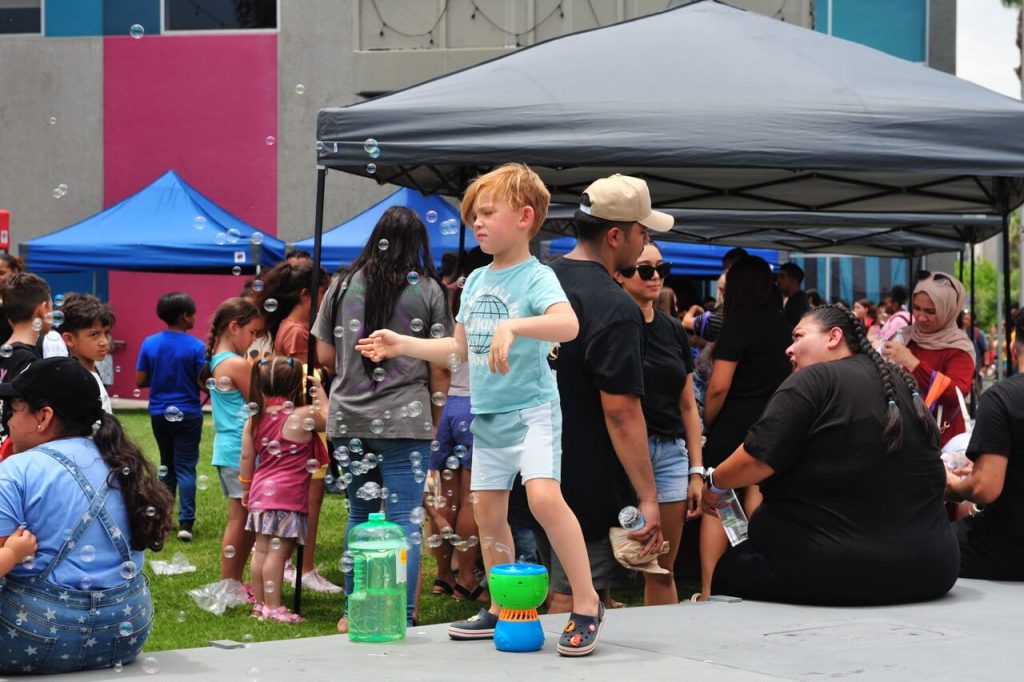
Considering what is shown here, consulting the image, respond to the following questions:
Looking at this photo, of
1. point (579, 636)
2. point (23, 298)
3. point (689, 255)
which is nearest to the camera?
point (579, 636)

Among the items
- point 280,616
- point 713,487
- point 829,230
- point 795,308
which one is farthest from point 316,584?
point 829,230

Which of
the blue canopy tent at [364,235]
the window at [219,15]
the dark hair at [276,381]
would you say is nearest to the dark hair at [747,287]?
the dark hair at [276,381]

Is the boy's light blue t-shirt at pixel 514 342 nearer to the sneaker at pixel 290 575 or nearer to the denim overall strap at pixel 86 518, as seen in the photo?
the denim overall strap at pixel 86 518

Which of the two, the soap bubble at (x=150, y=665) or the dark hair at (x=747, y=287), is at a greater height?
the dark hair at (x=747, y=287)

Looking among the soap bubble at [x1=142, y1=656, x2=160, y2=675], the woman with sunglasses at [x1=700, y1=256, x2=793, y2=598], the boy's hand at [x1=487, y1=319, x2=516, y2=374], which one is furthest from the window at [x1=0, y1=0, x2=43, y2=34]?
the boy's hand at [x1=487, y1=319, x2=516, y2=374]

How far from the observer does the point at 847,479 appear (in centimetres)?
485

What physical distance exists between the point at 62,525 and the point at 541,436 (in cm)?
143

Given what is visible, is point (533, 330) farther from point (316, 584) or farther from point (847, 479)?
point (316, 584)

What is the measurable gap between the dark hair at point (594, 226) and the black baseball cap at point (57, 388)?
1.75 metres

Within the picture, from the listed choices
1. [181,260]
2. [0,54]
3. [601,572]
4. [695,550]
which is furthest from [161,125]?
[601,572]

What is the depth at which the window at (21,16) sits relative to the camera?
874 inches

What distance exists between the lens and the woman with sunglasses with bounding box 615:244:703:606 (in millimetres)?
5418

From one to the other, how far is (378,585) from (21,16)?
20.3 m

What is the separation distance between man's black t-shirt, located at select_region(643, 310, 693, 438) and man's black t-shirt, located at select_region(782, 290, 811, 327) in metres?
3.29
